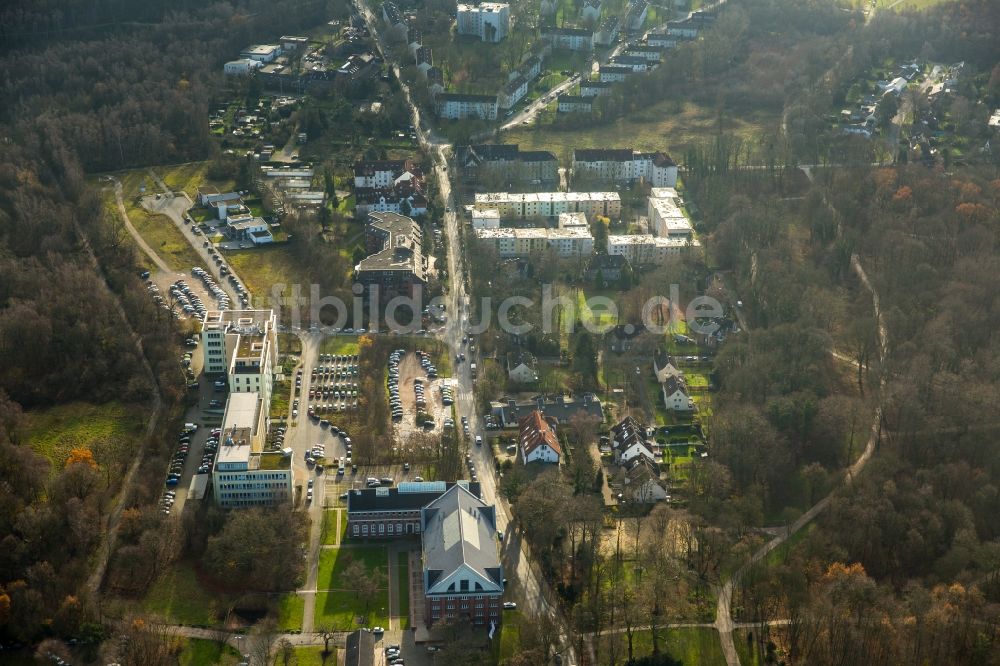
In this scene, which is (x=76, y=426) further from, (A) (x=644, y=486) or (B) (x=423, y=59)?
(B) (x=423, y=59)

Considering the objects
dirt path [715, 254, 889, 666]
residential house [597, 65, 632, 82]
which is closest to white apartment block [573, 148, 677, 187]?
residential house [597, 65, 632, 82]

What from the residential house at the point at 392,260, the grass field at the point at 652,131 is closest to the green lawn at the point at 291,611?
the residential house at the point at 392,260

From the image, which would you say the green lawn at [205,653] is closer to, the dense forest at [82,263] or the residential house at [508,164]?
the dense forest at [82,263]

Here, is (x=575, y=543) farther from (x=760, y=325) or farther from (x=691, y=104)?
(x=691, y=104)

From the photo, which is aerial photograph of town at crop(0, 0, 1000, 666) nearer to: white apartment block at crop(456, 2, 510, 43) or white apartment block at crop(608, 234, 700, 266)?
white apartment block at crop(608, 234, 700, 266)

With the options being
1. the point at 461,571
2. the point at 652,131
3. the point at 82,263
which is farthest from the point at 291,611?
the point at 652,131

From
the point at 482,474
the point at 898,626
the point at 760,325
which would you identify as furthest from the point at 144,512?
the point at 760,325
